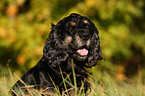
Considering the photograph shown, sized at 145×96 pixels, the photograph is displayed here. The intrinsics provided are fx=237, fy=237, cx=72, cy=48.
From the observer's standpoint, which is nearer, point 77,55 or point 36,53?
point 77,55

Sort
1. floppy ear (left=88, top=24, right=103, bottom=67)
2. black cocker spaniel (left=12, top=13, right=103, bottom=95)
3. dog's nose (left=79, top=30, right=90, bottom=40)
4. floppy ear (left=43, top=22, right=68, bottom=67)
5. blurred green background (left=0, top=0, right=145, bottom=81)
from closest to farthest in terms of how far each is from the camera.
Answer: black cocker spaniel (left=12, top=13, right=103, bottom=95)
dog's nose (left=79, top=30, right=90, bottom=40)
floppy ear (left=43, top=22, right=68, bottom=67)
floppy ear (left=88, top=24, right=103, bottom=67)
blurred green background (left=0, top=0, right=145, bottom=81)

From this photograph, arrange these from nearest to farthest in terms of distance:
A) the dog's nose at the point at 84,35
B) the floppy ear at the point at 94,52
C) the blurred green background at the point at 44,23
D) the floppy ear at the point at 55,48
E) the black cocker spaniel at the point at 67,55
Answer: the black cocker spaniel at the point at 67,55
the dog's nose at the point at 84,35
the floppy ear at the point at 55,48
the floppy ear at the point at 94,52
the blurred green background at the point at 44,23

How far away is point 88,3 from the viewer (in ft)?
23.7

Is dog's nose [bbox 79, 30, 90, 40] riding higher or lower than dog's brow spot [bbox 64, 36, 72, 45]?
higher

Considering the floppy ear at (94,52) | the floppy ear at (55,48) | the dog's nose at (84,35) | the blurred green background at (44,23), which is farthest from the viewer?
the blurred green background at (44,23)

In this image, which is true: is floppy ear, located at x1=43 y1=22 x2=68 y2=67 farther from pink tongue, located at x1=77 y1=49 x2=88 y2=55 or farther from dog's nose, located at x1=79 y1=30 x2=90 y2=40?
dog's nose, located at x1=79 y1=30 x2=90 y2=40

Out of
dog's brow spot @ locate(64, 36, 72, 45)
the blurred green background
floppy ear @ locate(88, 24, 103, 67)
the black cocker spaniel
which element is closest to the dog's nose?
the black cocker spaniel

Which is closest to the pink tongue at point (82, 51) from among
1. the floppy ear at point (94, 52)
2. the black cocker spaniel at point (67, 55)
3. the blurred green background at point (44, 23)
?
the black cocker spaniel at point (67, 55)

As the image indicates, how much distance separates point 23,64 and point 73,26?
4.41 meters

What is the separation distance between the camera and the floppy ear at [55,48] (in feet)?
12.5

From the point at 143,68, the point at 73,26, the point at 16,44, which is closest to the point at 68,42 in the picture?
the point at 73,26

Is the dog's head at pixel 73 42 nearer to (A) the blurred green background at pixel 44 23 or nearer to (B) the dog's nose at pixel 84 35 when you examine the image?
(B) the dog's nose at pixel 84 35

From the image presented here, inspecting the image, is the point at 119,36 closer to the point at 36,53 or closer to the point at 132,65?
the point at 36,53

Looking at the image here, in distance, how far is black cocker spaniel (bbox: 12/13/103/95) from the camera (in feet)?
11.6
